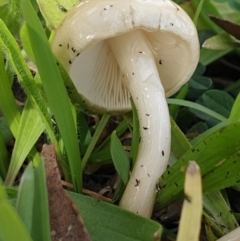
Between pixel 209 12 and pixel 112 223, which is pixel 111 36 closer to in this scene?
pixel 112 223

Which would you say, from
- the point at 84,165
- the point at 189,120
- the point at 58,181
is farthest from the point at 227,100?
the point at 58,181

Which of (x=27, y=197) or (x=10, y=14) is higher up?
(x=10, y=14)

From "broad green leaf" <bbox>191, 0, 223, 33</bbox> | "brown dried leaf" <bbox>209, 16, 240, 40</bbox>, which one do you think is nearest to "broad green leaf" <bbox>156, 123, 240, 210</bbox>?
"brown dried leaf" <bbox>209, 16, 240, 40</bbox>

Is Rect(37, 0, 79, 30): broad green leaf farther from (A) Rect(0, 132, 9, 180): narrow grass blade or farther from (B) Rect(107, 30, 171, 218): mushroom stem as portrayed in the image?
(A) Rect(0, 132, 9, 180): narrow grass blade

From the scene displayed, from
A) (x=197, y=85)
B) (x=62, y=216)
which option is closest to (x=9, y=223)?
(x=62, y=216)

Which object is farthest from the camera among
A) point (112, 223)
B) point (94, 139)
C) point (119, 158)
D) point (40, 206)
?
point (94, 139)

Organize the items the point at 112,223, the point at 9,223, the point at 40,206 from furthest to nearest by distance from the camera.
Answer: the point at 112,223 < the point at 40,206 < the point at 9,223
